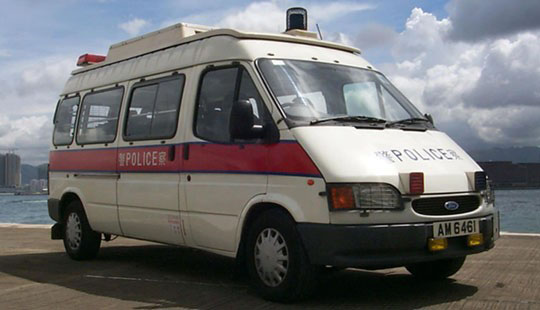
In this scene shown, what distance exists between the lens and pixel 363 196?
17.8ft

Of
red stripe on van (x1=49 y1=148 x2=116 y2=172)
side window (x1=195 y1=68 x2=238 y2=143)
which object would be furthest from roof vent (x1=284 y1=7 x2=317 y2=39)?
red stripe on van (x1=49 y1=148 x2=116 y2=172)

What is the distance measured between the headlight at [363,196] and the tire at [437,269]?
5.49 feet

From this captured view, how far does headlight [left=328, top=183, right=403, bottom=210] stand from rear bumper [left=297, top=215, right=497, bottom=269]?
0.16 meters

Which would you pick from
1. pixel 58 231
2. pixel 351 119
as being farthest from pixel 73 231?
pixel 351 119

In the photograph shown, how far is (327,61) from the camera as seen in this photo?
688 centimetres

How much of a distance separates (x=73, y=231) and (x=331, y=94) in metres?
4.78

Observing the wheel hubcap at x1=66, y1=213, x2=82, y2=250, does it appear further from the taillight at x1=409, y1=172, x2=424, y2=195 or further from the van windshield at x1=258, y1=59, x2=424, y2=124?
the taillight at x1=409, y1=172, x2=424, y2=195

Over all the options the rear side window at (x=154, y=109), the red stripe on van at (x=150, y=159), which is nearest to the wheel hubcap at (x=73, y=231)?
the red stripe on van at (x=150, y=159)

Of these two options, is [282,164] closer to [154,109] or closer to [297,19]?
[154,109]

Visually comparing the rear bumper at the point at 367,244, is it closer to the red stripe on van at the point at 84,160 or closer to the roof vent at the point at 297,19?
the roof vent at the point at 297,19

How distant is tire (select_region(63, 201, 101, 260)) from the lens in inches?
360

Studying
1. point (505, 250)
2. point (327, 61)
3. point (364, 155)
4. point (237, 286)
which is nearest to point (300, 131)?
point (364, 155)

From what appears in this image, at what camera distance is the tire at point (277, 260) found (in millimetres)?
5637

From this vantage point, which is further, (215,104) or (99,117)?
(99,117)
